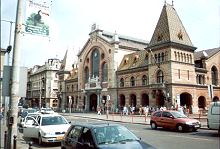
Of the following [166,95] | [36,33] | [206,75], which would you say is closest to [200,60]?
[206,75]

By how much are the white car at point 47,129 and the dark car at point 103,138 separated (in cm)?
554

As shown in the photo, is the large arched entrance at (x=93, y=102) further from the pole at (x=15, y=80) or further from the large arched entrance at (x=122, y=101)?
the pole at (x=15, y=80)

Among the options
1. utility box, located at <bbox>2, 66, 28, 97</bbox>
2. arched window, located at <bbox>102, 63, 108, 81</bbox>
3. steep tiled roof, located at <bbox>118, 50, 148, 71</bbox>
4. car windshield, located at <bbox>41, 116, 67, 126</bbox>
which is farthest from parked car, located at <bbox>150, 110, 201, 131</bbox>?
arched window, located at <bbox>102, 63, 108, 81</bbox>

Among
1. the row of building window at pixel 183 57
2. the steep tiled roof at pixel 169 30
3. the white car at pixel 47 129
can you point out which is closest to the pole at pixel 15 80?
the white car at pixel 47 129

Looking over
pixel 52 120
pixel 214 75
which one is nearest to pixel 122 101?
pixel 214 75

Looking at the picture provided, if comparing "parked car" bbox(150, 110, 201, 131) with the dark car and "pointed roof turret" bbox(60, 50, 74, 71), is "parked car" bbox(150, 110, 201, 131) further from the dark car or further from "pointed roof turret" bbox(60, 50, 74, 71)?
"pointed roof turret" bbox(60, 50, 74, 71)

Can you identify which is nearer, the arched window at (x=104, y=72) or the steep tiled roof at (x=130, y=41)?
the arched window at (x=104, y=72)

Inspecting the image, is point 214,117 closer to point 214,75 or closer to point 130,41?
point 214,75

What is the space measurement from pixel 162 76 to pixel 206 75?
10221mm

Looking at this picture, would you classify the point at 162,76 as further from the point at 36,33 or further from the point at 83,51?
the point at 36,33

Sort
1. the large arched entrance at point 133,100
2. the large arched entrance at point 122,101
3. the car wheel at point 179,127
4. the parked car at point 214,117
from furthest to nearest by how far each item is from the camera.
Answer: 1. the large arched entrance at point 122,101
2. the large arched entrance at point 133,100
3. the car wheel at point 179,127
4. the parked car at point 214,117

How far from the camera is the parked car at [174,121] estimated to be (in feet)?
72.1

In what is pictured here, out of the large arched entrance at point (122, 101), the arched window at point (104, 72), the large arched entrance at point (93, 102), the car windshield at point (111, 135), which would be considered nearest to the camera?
the car windshield at point (111, 135)

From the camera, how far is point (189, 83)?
154 ft
